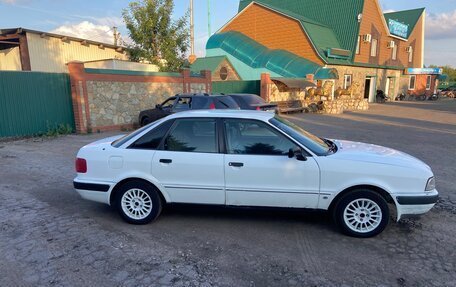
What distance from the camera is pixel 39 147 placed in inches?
376

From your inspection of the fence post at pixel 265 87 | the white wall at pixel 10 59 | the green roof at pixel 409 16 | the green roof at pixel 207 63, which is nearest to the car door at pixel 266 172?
the fence post at pixel 265 87

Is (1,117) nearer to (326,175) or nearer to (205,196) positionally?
(205,196)

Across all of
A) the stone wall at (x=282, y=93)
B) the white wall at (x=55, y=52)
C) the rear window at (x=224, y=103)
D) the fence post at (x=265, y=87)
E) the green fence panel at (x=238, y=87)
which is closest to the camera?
the rear window at (x=224, y=103)

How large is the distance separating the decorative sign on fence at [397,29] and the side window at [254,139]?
37057mm

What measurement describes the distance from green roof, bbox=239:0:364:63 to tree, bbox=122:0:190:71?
1272 centimetres

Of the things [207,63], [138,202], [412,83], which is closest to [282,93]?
[207,63]

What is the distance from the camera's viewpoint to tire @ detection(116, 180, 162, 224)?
4.14 meters

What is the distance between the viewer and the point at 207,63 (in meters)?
26.7

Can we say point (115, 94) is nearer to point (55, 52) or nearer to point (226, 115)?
point (55, 52)

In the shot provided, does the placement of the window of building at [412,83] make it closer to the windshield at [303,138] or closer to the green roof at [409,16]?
the green roof at [409,16]

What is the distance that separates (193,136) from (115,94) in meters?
9.97

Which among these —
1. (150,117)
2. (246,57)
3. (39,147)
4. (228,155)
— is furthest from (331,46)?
(228,155)

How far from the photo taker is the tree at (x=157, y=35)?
59.2 feet

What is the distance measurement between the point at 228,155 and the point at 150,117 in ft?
30.5
